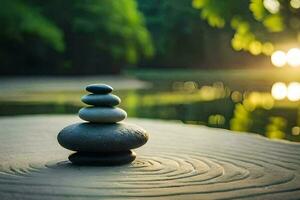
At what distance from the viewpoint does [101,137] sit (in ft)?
24.1

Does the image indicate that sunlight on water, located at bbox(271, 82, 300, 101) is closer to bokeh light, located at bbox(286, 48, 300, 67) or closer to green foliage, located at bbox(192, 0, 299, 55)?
bokeh light, located at bbox(286, 48, 300, 67)

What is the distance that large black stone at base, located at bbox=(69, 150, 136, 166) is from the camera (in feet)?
24.4

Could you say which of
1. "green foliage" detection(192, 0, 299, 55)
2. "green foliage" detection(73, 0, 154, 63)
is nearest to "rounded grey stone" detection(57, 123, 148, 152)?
"green foliage" detection(192, 0, 299, 55)

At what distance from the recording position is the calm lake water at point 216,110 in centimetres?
1359

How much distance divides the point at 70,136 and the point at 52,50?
31.7 metres

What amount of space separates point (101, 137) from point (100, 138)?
2 centimetres

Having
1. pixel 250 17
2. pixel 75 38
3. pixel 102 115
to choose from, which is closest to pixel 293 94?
pixel 250 17

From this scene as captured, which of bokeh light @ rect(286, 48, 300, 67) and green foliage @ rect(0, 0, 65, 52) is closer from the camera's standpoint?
bokeh light @ rect(286, 48, 300, 67)

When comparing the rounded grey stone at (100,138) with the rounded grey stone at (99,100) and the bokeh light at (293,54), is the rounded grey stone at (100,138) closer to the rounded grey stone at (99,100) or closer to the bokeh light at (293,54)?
the rounded grey stone at (99,100)

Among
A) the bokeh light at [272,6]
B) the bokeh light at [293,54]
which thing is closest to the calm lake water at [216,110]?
the bokeh light at [272,6]

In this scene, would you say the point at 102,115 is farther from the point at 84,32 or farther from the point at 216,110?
the point at 84,32

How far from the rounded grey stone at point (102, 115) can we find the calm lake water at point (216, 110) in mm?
4735

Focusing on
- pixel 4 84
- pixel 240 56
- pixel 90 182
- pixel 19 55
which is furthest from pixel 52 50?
pixel 90 182

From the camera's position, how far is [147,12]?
52.8m
